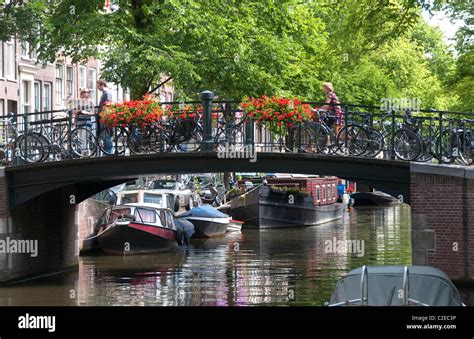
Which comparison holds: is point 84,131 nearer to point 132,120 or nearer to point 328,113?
point 132,120

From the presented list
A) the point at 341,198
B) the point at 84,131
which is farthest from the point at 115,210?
the point at 341,198

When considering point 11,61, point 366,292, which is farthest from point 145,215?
point 366,292

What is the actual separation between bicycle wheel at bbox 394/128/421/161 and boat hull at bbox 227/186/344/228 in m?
25.0

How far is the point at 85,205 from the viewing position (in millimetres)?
36344

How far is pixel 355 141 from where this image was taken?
24422 mm

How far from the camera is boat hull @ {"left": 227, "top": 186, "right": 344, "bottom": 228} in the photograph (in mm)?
49250

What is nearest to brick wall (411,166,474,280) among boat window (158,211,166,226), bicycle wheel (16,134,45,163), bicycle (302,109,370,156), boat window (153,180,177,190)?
bicycle (302,109,370,156)

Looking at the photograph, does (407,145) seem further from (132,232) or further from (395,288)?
(132,232)

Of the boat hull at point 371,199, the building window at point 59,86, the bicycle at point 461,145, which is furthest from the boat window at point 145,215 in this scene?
the boat hull at point 371,199

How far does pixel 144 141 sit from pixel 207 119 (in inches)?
62.3

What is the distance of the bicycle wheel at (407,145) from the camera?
2372 cm

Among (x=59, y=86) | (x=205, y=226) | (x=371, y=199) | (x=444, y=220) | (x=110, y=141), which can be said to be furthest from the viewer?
(x=371, y=199)

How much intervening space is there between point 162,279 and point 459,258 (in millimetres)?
8142

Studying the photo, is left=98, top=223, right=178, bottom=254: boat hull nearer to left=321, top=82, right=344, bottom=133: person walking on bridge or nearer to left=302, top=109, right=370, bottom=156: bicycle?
left=321, top=82, right=344, bottom=133: person walking on bridge
